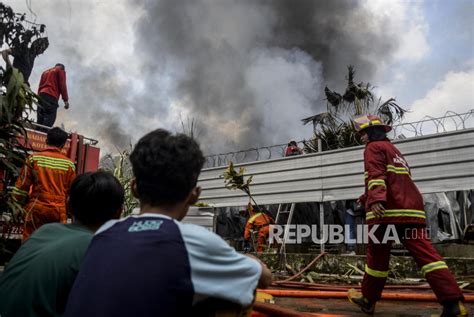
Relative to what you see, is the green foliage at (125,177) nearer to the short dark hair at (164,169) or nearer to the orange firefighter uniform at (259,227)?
the orange firefighter uniform at (259,227)

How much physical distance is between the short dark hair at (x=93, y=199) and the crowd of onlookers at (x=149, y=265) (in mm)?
285

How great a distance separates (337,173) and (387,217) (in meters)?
4.59

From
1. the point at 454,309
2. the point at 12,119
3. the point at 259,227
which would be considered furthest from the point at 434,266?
the point at 259,227

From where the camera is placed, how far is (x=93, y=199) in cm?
186

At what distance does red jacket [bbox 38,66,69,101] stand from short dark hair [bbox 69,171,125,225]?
6411mm

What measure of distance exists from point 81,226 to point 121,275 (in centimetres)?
76

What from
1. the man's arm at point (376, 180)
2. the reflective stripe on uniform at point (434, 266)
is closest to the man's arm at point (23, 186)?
the man's arm at point (376, 180)

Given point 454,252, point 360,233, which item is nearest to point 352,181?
point 360,233

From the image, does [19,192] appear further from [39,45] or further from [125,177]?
[125,177]

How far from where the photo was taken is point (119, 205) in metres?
1.93

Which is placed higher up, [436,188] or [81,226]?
[436,188]

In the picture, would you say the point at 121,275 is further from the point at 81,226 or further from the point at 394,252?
the point at 394,252

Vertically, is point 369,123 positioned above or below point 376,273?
above

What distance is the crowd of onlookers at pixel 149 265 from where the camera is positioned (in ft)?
3.66
